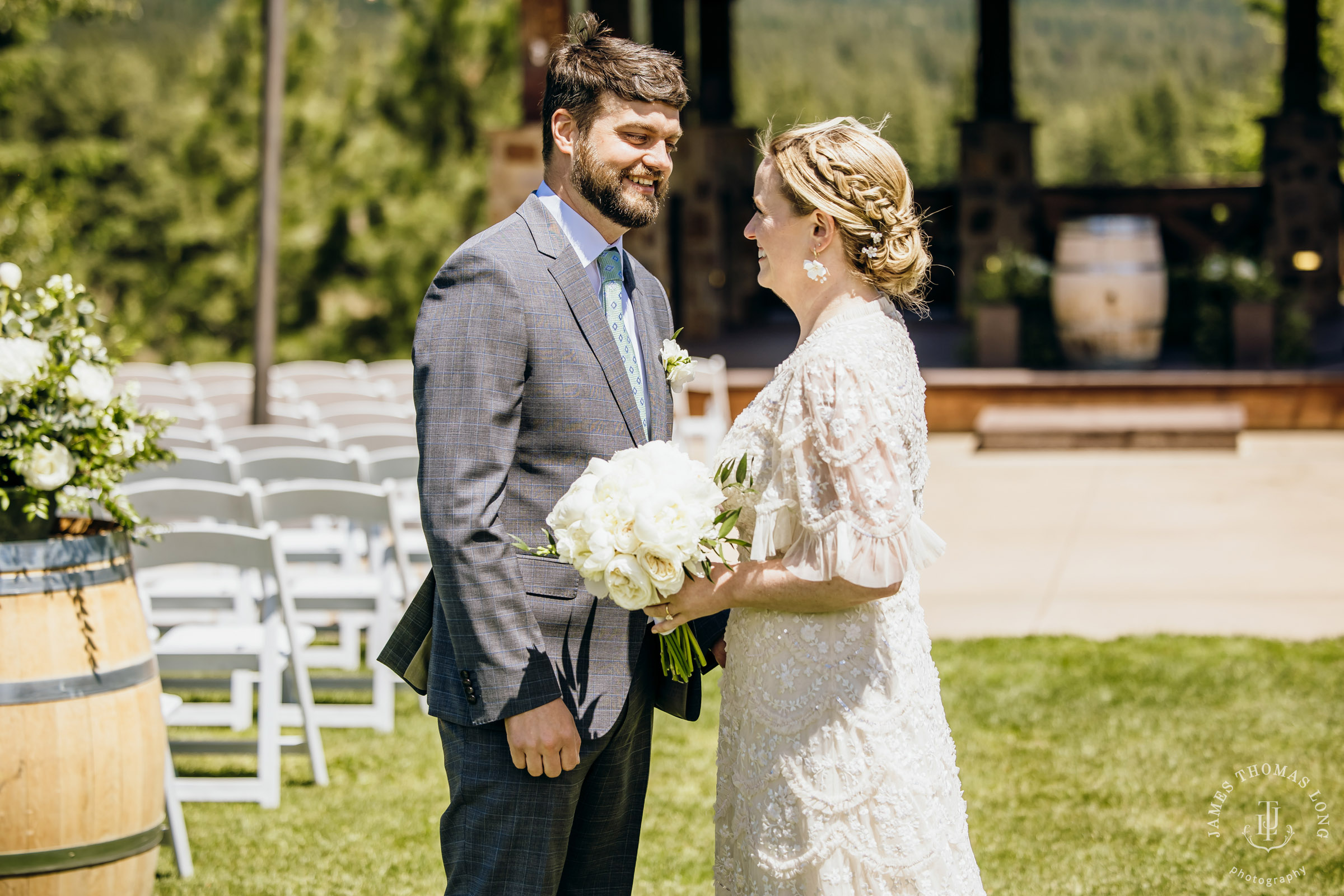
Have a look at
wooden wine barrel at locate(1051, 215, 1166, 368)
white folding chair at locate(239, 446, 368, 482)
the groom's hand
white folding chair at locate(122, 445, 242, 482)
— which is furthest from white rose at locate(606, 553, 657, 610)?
wooden wine barrel at locate(1051, 215, 1166, 368)

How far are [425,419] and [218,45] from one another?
89.2 ft

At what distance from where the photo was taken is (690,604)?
2.34 meters

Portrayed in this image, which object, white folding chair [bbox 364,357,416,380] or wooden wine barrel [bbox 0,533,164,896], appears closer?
wooden wine barrel [bbox 0,533,164,896]

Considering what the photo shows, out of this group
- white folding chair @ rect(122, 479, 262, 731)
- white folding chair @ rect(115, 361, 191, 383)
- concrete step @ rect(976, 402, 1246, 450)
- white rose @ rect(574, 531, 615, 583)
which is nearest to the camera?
white rose @ rect(574, 531, 615, 583)

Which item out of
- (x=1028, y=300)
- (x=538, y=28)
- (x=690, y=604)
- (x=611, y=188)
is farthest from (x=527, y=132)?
(x=690, y=604)

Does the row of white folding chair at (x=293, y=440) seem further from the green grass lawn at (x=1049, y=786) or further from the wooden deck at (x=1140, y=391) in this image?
the wooden deck at (x=1140, y=391)

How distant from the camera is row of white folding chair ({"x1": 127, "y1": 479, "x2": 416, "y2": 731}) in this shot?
4816 millimetres

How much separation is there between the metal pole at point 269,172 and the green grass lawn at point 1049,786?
3420 millimetres

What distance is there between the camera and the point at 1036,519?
8227mm

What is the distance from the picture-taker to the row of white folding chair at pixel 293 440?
637 cm

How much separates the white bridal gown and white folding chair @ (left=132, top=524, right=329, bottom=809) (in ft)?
7.51

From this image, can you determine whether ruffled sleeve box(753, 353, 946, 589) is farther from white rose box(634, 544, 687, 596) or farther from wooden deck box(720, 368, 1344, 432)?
wooden deck box(720, 368, 1344, 432)

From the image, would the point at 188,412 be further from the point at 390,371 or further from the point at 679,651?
the point at 679,651

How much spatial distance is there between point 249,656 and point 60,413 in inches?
60.8
